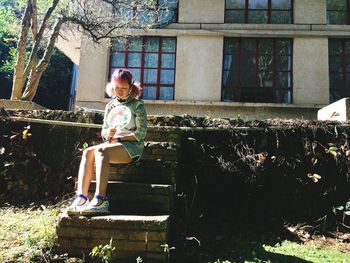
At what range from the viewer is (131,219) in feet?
9.82

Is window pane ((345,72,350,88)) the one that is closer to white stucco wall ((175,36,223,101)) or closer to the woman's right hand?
white stucco wall ((175,36,223,101))

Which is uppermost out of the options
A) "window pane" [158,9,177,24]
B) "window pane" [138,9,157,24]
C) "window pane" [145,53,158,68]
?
"window pane" [158,9,177,24]

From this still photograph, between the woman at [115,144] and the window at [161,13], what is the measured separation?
791 cm

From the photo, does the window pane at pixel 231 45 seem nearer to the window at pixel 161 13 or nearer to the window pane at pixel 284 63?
the window pane at pixel 284 63

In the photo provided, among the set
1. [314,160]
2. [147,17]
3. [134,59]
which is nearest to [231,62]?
[147,17]

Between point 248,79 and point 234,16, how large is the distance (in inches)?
93.3

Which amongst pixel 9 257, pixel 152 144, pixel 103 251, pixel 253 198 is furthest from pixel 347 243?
pixel 9 257

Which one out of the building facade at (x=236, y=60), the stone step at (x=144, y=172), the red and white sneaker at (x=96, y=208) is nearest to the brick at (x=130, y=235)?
the red and white sneaker at (x=96, y=208)

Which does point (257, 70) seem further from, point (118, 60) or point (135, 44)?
point (118, 60)

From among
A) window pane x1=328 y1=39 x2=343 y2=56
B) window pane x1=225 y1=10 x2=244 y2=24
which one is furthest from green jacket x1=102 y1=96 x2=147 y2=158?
window pane x1=328 y1=39 x2=343 y2=56

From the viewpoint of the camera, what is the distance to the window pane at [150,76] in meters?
11.8

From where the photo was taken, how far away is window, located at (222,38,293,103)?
11.4m

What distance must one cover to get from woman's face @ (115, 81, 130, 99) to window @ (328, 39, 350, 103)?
9345 millimetres

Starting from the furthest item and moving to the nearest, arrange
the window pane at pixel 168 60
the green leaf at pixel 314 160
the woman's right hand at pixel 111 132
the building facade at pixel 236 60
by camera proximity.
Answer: the window pane at pixel 168 60 < the building facade at pixel 236 60 < the green leaf at pixel 314 160 < the woman's right hand at pixel 111 132
